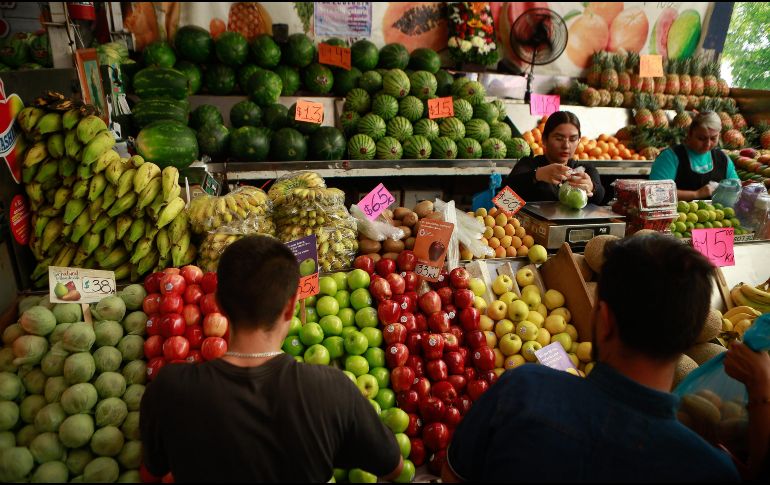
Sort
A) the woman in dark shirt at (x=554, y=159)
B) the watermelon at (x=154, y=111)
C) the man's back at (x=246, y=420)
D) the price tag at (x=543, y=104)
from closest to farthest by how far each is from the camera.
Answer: the man's back at (x=246, y=420) < the woman in dark shirt at (x=554, y=159) < the watermelon at (x=154, y=111) < the price tag at (x=543, y=104)

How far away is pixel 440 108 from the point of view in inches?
195

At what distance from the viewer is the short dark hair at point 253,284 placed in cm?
120

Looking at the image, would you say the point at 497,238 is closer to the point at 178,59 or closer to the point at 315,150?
the point at 315,150

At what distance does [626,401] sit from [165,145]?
2.94 m

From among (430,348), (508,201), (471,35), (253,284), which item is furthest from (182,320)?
(471,35)

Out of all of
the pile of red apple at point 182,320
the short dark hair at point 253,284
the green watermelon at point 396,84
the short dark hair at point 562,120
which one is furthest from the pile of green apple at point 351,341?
the green watermelon at point 396,84

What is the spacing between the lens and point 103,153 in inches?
86.5

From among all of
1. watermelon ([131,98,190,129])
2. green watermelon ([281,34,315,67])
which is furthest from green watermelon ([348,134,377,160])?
watermelon ([131,98,190,129])

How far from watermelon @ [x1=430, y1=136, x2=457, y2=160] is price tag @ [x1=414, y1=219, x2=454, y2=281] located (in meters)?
2.59

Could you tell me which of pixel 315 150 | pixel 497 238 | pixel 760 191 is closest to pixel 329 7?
pixel 315 150

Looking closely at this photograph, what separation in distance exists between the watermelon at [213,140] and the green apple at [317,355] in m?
3.16

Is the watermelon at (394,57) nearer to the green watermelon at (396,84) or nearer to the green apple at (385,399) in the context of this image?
the green watermelon at (396,84)

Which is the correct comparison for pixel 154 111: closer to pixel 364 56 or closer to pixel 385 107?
pixel 385 107

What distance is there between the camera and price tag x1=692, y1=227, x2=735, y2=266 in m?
2.68
